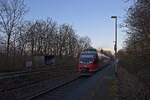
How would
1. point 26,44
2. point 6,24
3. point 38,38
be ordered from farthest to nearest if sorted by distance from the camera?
1. point 38,38
2. point 26,44
3. point 6,24

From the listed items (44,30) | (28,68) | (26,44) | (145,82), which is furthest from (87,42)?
(145,82)

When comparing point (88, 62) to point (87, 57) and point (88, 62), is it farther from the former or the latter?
point (87, 57)

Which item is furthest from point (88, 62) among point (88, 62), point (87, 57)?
point (87, 57)

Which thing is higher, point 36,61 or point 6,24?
point 6,24

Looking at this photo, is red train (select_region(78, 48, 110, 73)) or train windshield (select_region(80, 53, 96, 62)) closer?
red train (select_region(78, 48, 110, 73))

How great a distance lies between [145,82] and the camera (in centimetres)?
1969

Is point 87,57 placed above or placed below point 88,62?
above

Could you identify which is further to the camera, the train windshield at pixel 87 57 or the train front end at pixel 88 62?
the train windshield at pixel 87 57

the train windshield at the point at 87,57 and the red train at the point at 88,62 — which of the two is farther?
the train windshield at the point at 87,57

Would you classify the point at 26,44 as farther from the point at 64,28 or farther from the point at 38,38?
the point at 64,28

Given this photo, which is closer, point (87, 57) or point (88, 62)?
point (88, 62)

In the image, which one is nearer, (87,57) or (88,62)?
(88,62)

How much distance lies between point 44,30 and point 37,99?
77885 mm

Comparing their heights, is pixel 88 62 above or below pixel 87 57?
below
